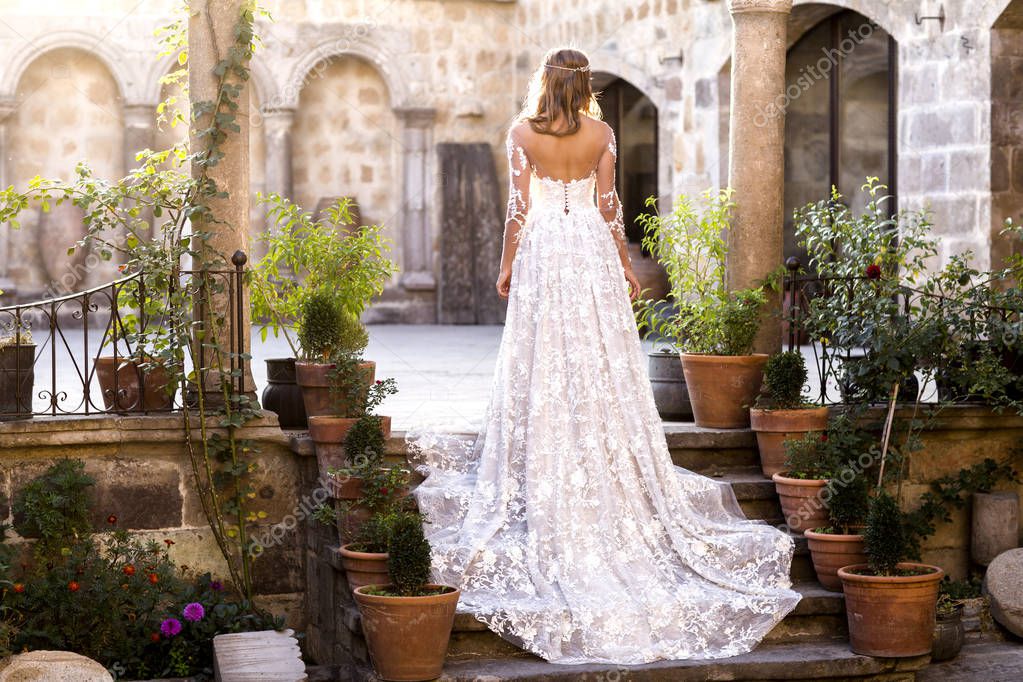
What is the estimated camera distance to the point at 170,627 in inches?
230

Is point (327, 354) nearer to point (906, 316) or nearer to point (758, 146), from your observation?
point (758, 146)

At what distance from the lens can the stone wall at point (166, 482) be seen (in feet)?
19.9

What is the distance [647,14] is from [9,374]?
26.3 feet

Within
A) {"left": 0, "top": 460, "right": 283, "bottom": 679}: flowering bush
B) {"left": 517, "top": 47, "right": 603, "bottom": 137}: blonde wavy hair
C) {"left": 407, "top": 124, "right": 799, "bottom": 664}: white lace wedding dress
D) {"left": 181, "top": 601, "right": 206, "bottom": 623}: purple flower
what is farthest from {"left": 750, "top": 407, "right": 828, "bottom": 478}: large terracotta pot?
{"left": 181, "top": 601, "right": 206, "bottom": 623}: purple flower

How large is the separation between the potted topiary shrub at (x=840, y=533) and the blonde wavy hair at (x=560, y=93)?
5.78ft

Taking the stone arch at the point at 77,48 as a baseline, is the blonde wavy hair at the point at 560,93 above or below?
below

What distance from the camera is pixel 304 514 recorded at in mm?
6398

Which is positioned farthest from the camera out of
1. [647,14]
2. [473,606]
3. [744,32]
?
[647,14]

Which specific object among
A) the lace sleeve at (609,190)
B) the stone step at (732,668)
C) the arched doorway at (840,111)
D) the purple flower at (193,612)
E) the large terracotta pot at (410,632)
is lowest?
the stone step at (732,668)

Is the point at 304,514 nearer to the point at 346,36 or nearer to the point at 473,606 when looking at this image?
the point at 473,606

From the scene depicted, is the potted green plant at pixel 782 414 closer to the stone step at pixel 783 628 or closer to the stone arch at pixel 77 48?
the stone step at pixel 783 628

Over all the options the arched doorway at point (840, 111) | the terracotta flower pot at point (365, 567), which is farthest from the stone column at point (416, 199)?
the terracotta flower pot at point (365, 567)

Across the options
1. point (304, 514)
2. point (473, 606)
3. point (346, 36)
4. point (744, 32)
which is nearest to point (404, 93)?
point (346, 36)

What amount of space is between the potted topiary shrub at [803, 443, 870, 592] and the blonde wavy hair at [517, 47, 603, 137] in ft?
5.78
